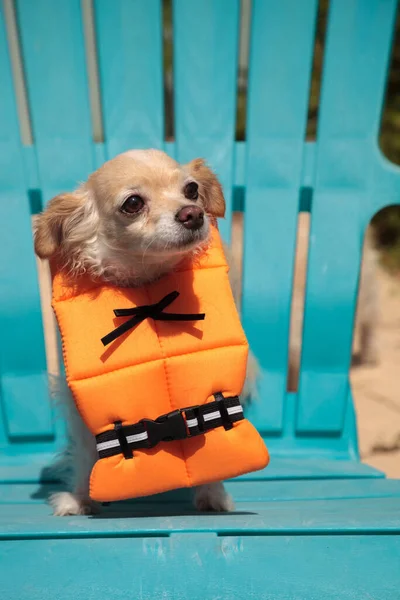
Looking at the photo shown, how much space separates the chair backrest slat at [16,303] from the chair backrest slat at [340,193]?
1068 millimetres

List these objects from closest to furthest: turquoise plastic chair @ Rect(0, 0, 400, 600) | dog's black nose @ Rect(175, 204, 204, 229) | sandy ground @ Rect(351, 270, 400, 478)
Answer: dog's black nose @ Rect(175, 204, 204, 229), turquoise plastic chair @ Rect(0, 0, 400, 600), sandy ground @ Rect(351, 270, 400, 478)

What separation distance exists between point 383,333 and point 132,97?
245 cm

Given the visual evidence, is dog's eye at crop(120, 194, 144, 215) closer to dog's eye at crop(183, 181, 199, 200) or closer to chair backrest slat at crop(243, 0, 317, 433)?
dog's eye at crop(183, 181, 199, 200)

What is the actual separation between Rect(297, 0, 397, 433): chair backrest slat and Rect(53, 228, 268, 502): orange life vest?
66 centimetres

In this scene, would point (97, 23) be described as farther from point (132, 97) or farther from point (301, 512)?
point (301, 512)

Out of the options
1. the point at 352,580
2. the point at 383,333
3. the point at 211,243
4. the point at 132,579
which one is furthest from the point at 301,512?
the point at 383,333

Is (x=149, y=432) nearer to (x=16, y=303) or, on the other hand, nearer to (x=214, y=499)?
(x=214, y=499)

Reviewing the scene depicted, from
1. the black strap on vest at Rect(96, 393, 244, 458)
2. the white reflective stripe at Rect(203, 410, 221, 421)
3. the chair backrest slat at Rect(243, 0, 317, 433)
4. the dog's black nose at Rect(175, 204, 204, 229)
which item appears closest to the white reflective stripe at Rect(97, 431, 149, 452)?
the black strap on vest at Rect(96, 393, 244, 458)

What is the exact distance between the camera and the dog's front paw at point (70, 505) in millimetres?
1718

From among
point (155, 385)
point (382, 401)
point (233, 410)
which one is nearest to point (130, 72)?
point (155, 385)

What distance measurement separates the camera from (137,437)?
1521mm

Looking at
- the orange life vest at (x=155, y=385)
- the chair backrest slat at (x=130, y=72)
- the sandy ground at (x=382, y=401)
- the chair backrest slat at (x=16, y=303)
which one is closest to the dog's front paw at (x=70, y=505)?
the orange life vest at (x=155, y=385)

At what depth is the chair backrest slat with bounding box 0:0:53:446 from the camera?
79.7 inches

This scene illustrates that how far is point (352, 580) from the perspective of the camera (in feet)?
3.83
